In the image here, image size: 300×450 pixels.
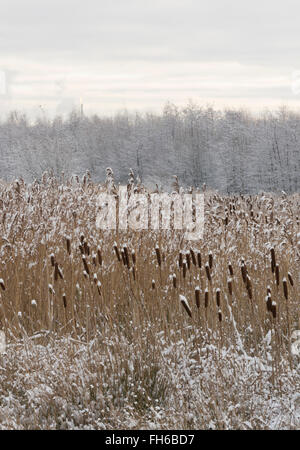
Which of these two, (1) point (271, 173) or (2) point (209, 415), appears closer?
(2) point (209, 415)

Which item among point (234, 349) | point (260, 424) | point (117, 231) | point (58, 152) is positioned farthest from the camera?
point (58, 152)

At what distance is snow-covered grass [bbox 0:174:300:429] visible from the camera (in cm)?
256

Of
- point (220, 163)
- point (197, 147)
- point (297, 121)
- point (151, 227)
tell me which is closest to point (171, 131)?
point (197, 147)

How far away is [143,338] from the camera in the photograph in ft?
10.1

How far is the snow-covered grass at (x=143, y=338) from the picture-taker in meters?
2.56

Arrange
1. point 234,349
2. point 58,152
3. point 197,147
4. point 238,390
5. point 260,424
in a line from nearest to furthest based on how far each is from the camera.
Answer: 1. point 260,424
2. point 238,390
3. point 234,349
4. point 58,152
5. point 197,147

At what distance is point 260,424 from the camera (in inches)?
94.9

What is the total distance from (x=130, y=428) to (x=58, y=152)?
24.4 meters

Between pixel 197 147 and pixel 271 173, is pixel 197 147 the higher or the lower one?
the higher one

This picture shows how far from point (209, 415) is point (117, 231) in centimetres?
182

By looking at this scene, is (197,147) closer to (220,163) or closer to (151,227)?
(220,163)

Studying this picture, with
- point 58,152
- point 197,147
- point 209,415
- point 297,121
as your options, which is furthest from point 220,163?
point 209,415

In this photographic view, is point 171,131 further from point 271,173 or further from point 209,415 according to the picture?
point 209,415

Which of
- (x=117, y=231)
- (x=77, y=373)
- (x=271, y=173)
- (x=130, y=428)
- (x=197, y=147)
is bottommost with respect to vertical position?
(x=130, y=428)
